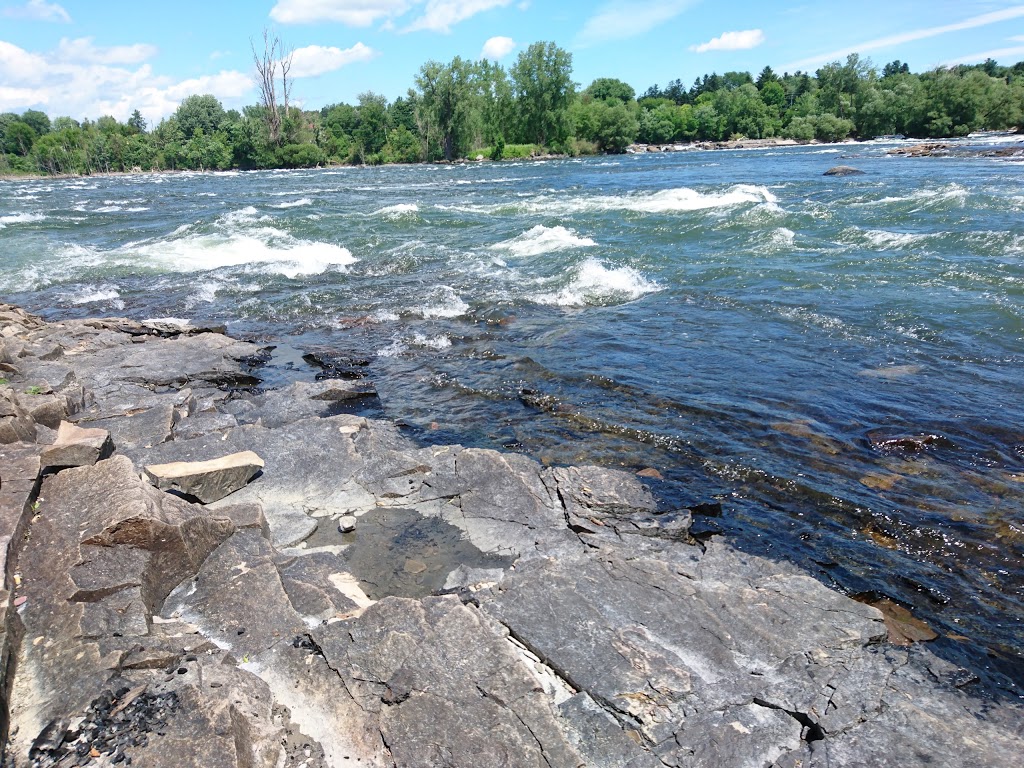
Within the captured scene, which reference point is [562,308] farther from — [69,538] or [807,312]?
[69,538]

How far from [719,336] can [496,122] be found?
8992 cm

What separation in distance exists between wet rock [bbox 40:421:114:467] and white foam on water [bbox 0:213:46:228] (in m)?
24.4

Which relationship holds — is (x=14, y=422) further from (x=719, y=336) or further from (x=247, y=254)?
(x=247, y=254)

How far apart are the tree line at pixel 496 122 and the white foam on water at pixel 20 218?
63.9m

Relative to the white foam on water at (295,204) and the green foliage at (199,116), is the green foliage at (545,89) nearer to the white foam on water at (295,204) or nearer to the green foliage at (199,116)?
the green foliage at (199,116)

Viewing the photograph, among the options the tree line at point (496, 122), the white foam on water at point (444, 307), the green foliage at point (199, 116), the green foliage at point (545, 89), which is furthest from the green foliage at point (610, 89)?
the white foam on water at point (444, 307)

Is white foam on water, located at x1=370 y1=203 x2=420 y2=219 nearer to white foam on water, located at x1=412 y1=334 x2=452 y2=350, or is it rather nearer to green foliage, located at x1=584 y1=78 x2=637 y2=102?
white foam on water, located at x1=412 y1=334 x2=452 y2=350

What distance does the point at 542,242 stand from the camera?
17.5 m

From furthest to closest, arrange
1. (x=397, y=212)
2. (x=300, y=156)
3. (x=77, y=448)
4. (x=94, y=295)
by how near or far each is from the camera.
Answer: (x=300, y=156), (x=397, y=212), (x=94, y=295), (x=77, y=448)

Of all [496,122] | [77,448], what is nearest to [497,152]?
[496,122]

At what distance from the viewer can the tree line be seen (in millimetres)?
81375

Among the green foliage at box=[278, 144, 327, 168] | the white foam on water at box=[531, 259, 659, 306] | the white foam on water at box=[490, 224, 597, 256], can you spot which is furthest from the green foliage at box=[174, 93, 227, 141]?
the white foam on water at box=[531, 259, 659, 306]

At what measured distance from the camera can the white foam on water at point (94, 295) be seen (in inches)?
525

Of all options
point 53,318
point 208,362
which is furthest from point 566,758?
point 53,318
